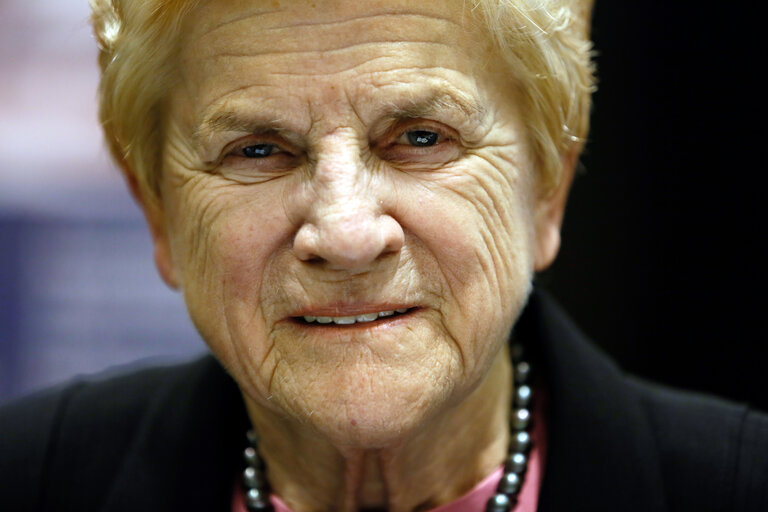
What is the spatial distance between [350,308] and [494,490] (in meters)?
0.45

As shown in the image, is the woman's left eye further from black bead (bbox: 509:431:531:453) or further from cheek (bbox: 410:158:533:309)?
black bead (bbox: 509:431:531:453)

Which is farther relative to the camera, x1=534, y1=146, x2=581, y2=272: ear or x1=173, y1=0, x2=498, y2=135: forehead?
x1=534, y1=146, x2=581, y2=272: ear

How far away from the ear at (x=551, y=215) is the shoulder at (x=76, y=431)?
67cm

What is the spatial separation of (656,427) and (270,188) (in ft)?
2.54

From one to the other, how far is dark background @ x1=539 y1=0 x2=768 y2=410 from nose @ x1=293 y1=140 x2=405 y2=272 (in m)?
1.05

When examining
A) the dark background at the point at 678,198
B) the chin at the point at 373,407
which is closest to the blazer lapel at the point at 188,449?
the chin at the point at 373,407

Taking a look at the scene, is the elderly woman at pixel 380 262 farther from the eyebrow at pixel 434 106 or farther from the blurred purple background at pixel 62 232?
the blurred purple background at pixel 62 232

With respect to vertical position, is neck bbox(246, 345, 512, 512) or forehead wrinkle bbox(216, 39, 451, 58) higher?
forehead wrinkle bbox(216, 39, 451, 58)

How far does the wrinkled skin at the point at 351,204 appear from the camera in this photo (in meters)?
1.40

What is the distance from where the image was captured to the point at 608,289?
259 cm

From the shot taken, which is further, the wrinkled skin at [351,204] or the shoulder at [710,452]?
the shoulder at [710,452]

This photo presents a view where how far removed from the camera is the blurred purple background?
9.30ft

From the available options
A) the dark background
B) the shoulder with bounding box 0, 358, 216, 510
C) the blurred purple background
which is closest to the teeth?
the shoulder with bounding box 0, 358, 216, 510

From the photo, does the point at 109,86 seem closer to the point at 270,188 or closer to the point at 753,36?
the point at 270,188
